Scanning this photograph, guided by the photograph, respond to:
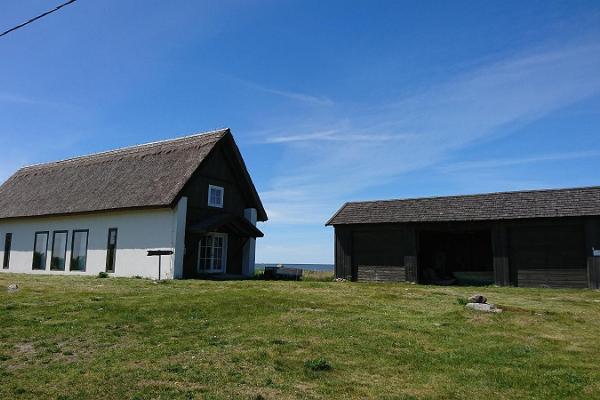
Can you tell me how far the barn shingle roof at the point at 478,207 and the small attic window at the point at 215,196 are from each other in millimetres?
6557

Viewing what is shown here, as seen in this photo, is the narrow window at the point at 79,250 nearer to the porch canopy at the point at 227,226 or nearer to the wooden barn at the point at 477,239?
the porch canopy at the point at 227,226

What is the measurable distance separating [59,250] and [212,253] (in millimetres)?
8902

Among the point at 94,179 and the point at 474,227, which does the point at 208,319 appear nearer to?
the point at 474,227

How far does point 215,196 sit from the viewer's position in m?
27.1

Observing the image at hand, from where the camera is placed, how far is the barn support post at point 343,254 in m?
29.1

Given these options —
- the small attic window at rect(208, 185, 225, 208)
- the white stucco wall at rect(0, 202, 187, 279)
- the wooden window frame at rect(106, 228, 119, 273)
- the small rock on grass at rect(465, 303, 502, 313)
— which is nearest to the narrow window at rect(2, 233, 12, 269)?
the white stucco wall at rect(0, 202, 187, 279)

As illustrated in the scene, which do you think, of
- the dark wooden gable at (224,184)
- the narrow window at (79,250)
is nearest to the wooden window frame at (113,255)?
the narrow window at (79,250)

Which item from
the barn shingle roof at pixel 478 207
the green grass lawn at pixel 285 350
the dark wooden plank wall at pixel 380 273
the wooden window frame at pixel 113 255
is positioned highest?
the barn shingle roof at pixel 478 207

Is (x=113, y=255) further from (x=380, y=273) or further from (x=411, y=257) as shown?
(x=411, y=257)

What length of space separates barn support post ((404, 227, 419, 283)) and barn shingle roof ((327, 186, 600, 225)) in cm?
83

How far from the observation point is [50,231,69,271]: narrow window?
28.2 m

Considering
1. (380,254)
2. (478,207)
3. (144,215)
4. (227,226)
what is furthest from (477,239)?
(144,215)

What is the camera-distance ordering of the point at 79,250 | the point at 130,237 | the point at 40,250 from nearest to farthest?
the point at 130,237
the point at 79,250
the point at 40,250

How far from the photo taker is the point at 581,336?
10.3m
